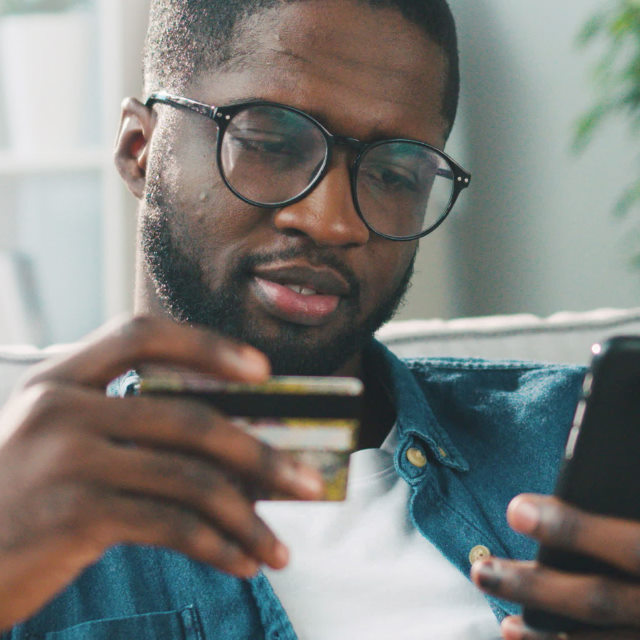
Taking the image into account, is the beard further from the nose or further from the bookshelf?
the bookshelf

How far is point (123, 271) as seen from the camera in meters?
2.03

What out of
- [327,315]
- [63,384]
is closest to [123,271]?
[327,315]

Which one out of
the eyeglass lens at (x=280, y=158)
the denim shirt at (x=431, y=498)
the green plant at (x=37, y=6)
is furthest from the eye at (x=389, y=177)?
the green plant at (x=37, y=6)

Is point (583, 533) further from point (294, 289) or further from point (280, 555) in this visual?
point (294, 289)

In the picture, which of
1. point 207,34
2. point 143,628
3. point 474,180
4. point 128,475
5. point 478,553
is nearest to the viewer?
point 128,475

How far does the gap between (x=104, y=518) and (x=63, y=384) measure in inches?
3.7

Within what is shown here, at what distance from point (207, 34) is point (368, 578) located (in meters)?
0.79

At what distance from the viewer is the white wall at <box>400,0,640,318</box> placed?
2170 millimetres

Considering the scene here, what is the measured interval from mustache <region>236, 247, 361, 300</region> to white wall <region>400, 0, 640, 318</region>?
47.5 inches

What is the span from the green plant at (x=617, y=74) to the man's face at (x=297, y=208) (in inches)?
34.3

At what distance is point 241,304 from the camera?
1071 mm

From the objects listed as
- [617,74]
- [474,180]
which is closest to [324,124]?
[617,74]

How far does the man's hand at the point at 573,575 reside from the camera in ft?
1.86

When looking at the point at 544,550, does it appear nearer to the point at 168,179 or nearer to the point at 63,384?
the point at 63,384
